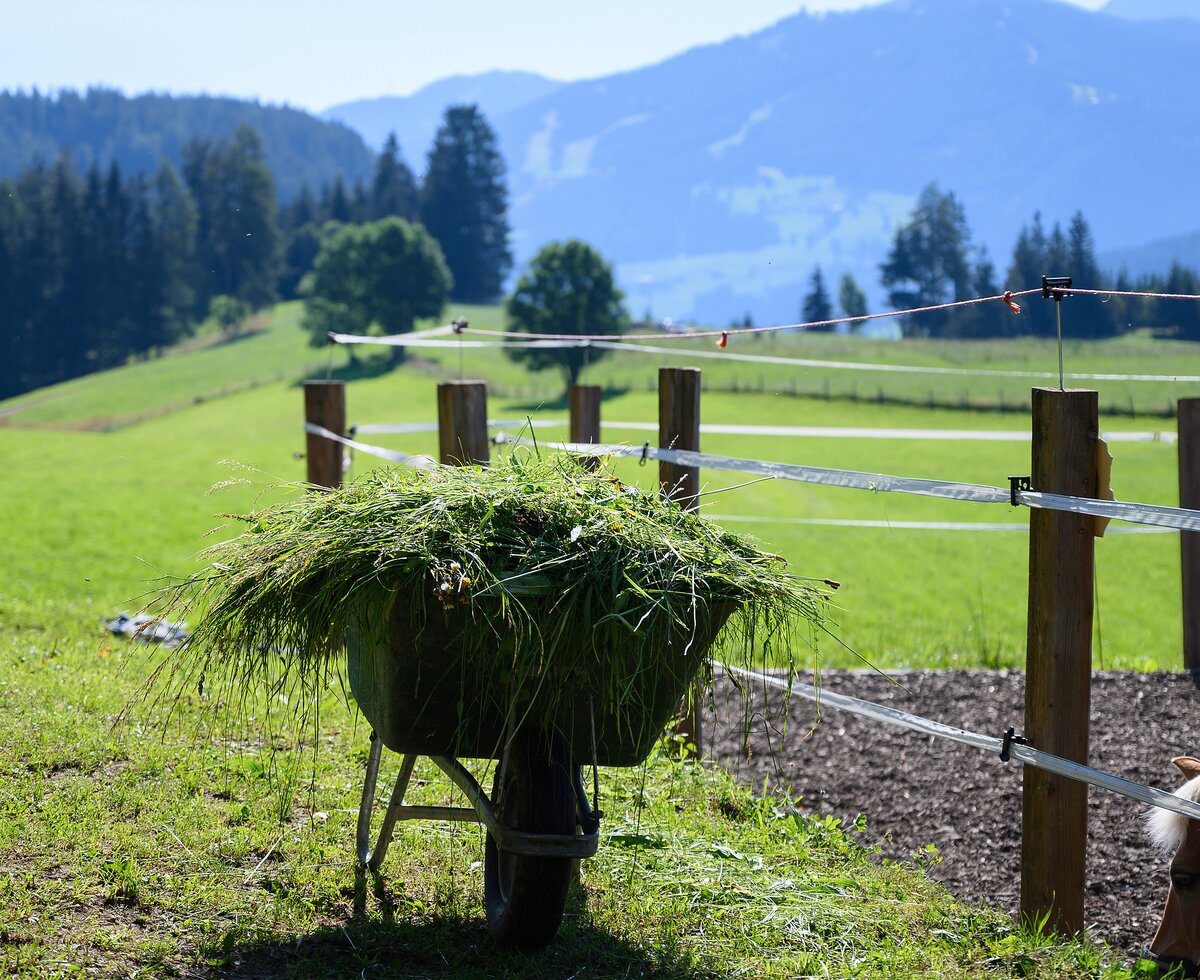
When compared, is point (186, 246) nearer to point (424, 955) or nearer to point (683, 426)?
point (683, 426)

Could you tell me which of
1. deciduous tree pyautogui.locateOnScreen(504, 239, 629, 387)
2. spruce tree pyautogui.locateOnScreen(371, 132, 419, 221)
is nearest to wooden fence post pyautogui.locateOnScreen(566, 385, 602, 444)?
deciduous tree pyautogui.locateOnScreen(504, 239, 629, 387)

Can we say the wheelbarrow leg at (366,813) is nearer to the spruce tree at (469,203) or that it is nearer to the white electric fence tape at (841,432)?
the white electric fence tape at (841,432)

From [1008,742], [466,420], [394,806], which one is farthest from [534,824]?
[466,420]

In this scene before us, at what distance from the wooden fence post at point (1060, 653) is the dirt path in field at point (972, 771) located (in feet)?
2.10

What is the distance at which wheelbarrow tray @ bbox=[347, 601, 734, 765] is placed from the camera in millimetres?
2734

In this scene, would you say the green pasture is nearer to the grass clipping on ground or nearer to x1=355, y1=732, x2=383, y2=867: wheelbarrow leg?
the grass clipping on ground

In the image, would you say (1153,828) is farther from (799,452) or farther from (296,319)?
(296,319)

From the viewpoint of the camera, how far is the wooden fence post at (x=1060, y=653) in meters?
3.23

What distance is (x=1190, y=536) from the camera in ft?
22.3

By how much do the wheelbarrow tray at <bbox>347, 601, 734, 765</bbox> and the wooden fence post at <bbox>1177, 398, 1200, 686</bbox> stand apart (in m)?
4.81

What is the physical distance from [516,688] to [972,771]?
123 inches

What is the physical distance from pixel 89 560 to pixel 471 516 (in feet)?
42.1

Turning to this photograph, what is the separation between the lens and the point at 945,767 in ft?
17.2

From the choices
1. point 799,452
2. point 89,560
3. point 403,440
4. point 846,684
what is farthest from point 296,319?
point 846,684
